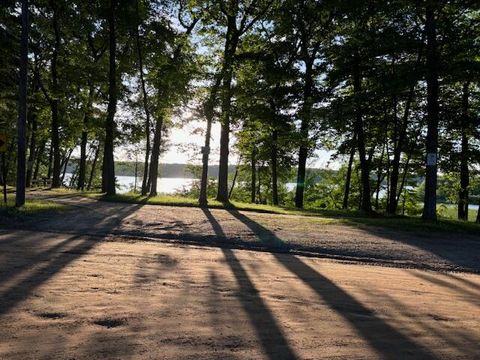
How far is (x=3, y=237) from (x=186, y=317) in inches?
278

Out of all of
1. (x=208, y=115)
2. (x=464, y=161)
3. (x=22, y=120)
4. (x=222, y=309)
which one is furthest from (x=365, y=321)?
(x=464, y=161)

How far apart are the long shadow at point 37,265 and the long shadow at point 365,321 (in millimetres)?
3747

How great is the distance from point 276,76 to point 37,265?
1759 centimetres

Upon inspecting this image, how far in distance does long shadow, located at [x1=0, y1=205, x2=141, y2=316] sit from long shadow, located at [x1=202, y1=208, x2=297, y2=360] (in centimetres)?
264

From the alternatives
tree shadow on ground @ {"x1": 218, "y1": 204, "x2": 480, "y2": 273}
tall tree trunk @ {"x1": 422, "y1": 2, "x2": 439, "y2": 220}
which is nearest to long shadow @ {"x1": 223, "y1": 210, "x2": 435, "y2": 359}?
tree shadow on ground @ {"x1": 218, "y1": 204, "x2": 480, "y2": 273}

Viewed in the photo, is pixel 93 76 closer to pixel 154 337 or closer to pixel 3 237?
pixel 3 237

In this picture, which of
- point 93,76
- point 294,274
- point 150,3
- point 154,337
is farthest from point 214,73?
point 154,337

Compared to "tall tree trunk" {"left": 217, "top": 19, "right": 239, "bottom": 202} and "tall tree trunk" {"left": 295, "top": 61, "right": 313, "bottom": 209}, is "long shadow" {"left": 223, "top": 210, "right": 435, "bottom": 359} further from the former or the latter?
"tall tree trunk" {"left": 295, "top": 61, "right": 313, "bottom": 209}

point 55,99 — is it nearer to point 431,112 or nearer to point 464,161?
point 431,112

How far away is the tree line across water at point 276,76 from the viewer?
17328 millimetres

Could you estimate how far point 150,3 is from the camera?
25.9 metres

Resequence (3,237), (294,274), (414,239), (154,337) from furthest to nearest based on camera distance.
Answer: (414,239) < (3,237) < (294,274) < (154,337)

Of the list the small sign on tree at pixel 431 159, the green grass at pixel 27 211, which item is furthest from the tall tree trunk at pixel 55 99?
the small sign on tree at pixel 431 159

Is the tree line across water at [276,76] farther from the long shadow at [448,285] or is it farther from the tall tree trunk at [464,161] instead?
the long shadow at [448,285]
